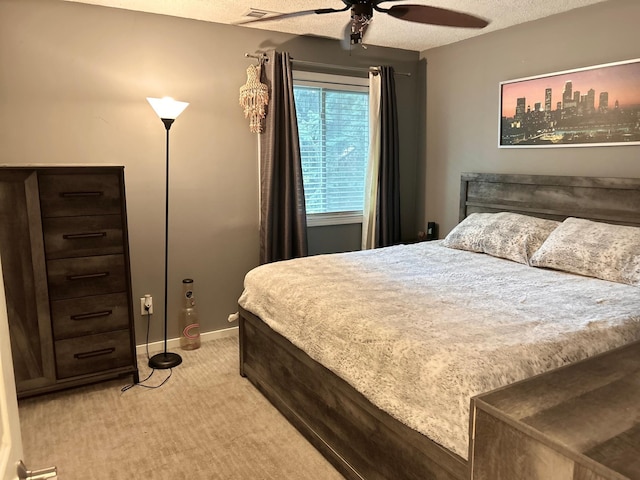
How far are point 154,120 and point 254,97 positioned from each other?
733mm

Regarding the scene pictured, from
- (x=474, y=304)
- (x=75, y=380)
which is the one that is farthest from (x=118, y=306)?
(x=474, y=304)

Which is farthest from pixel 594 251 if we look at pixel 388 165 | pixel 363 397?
pixel 388 165

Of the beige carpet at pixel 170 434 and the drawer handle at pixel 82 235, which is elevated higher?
the drawer handle at pixel 82 235

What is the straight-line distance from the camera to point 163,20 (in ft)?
11.3

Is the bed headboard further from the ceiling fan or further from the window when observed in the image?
the ceiling fan

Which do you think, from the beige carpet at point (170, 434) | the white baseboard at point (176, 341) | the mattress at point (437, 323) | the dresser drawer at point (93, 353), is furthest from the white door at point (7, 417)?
the white baseboard at point (176, 341)

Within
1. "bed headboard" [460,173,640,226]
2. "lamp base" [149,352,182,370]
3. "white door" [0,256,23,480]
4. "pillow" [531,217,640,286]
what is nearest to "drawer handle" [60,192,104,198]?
"lamp base" [149,352,182,370]

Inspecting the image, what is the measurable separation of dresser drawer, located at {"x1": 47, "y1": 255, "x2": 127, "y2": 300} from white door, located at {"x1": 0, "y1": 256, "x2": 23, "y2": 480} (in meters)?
2.05

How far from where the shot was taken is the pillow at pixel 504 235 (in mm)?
3254

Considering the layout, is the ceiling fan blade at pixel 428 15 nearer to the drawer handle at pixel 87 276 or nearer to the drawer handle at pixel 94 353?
the drawer handle at pixel 87 276

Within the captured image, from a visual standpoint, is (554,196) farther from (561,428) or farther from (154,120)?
(154,120)

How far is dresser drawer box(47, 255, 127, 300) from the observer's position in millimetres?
2838

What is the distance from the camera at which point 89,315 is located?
2955mm

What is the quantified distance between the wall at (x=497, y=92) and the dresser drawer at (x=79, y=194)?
9.07 ft
